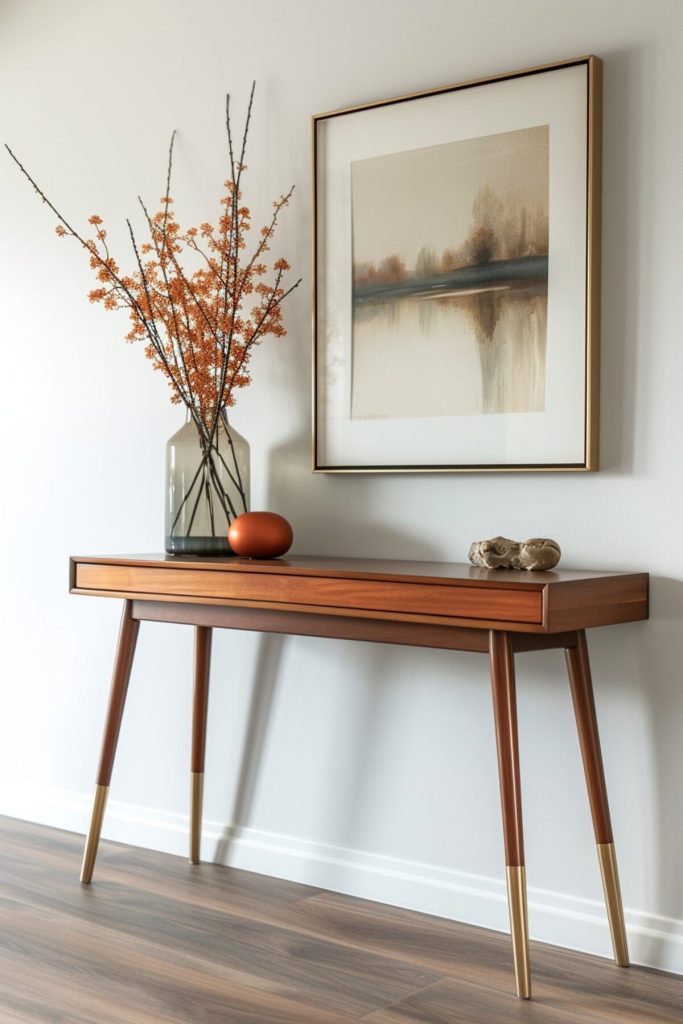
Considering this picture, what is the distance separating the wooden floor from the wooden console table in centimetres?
12

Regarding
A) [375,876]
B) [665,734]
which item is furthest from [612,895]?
[375,876]

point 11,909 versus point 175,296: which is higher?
point 175,296

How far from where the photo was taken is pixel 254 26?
2.94 meters

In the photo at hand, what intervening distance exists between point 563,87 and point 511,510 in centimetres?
89

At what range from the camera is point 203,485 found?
2.75m

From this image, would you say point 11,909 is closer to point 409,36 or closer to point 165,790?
point 165,790

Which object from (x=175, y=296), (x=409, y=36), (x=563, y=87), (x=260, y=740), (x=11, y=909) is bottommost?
(x=11, y=909)

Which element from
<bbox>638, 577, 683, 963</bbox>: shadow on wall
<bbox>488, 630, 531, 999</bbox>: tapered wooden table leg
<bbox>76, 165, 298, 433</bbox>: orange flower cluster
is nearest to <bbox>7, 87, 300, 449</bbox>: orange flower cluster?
<bbox>76, 165, 298, 433</bbox>: orange flower cluster

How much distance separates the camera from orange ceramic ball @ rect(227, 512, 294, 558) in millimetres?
2535

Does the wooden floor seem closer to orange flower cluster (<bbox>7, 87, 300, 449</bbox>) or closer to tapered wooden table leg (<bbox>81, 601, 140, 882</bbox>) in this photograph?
tapered wooden table leg (<bbox>81, 601, 140, 882</bbox>)

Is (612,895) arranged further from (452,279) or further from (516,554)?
(452,279)

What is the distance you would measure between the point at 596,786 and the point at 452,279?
1121 mm

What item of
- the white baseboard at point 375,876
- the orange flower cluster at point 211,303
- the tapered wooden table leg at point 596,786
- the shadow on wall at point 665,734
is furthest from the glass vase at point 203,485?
the shadow on wall at point 665,734

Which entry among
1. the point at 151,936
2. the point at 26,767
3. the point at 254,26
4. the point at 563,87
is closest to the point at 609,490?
the point at 563,87
